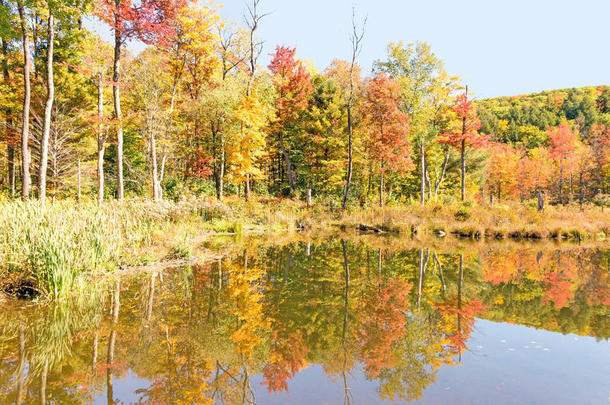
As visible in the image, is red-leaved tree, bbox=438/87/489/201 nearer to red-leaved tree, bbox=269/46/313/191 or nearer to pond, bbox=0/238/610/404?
red-leaved tree, bbox=269/46/313/191

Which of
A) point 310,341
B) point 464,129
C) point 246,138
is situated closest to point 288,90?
point 246,138

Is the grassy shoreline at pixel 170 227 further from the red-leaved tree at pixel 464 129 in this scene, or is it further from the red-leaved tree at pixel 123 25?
the red-leaved tree at pixel 464 129

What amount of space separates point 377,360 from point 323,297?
2790 millimetres

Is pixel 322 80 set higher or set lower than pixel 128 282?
higher

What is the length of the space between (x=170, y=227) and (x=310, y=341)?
9.74 metres

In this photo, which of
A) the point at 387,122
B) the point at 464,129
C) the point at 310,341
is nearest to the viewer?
the point at 310,341

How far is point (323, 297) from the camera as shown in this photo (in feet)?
23.9

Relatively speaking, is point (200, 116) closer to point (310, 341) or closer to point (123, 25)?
point (123, 25)

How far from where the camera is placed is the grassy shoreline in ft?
20.7

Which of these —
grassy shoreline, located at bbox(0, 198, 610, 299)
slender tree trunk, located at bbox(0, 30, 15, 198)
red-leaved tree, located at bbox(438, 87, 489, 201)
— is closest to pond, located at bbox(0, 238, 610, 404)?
grassy shoreline, located at bbox(0, 198, 610, 299)

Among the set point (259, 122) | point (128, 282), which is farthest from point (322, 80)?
point (128, 282)

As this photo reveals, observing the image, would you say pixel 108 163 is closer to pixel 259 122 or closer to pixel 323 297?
pixel 259 122

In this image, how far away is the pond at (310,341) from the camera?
384 centimetres

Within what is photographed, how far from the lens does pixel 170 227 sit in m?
13.2
